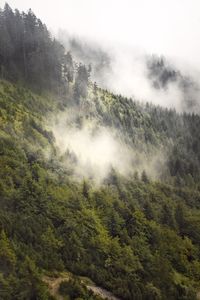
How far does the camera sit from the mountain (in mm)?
91938

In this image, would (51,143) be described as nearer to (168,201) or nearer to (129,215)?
(129,215)

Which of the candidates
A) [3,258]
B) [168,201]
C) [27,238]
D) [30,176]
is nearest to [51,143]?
[30,176]

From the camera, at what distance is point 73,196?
11594cm

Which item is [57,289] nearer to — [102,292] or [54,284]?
[54,284]

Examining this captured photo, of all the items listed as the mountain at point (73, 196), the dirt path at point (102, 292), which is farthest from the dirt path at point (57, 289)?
the mountain at point (73, 196)

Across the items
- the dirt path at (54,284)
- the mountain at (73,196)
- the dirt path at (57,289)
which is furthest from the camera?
the mountain at (73,196)

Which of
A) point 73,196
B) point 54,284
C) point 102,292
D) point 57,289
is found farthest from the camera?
point 73,196

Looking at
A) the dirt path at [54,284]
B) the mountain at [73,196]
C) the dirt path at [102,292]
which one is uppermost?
the mountain at [73,196]

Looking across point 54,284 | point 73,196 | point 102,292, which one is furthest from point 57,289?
point 73,196

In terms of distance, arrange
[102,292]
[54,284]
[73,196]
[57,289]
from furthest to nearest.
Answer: [73,196], [102,292], [54,284], [57,289]

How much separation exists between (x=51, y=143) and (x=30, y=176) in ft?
98.9

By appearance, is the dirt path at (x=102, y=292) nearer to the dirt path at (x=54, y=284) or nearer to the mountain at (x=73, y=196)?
the mountain at (x=73, y=196)

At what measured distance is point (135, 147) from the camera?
647ft

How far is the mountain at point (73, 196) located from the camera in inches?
3620
